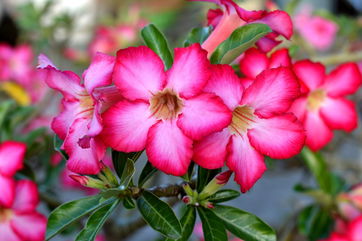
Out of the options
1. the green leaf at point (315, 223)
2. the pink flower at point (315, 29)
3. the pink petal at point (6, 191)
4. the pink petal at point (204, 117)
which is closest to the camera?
the pink petal at point (204, 117)

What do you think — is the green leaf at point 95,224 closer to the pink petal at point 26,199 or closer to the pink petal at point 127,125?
the pink petal at point 127,125

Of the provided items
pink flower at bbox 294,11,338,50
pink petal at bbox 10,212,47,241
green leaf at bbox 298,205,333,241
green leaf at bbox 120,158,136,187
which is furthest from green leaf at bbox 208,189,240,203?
pink flower at bbox 294,11,338,50

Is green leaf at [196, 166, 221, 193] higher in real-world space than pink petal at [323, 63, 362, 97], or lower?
higher

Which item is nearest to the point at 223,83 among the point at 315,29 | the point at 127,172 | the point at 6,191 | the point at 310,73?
the point at 127,172

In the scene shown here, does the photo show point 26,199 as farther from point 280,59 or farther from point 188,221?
point 280,59

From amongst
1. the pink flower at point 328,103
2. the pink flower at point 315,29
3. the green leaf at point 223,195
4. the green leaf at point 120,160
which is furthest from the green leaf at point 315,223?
the pink flower at point 315,29

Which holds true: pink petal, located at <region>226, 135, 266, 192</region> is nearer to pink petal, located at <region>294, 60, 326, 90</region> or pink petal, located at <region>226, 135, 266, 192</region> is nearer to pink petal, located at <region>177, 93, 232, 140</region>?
pink petal, located at <region>177, 93, 232, 140</region>

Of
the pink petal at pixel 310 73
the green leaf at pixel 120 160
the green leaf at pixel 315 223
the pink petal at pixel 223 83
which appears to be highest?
the pink petal at pixel 223 83
